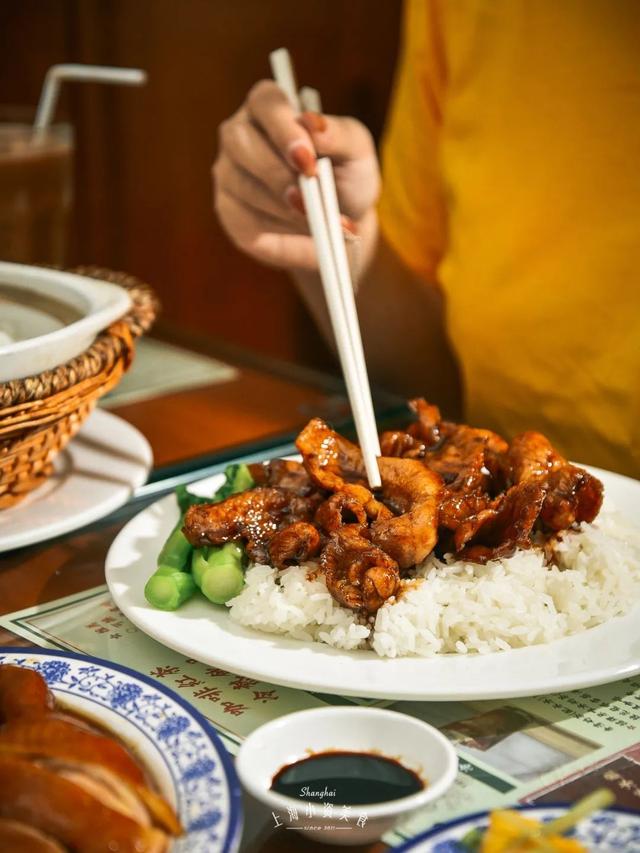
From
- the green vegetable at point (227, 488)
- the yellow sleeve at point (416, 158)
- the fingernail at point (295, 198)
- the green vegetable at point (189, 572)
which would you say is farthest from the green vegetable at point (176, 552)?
the yellow sleeve at point (416, 158)

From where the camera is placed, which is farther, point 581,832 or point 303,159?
point 303,159

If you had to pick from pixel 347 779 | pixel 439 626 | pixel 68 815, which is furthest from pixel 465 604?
pixel 68 815

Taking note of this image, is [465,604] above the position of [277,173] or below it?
below

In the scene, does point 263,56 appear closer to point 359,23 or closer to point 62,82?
point 359,23

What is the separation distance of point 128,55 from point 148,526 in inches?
→ 150

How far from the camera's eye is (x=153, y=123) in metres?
4.63

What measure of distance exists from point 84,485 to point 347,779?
76 centimetres

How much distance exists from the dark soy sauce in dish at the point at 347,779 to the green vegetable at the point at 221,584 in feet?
0.96

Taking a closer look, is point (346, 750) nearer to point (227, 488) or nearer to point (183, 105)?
point (227, 488)

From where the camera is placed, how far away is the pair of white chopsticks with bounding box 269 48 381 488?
1.24m

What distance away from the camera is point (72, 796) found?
0.66m

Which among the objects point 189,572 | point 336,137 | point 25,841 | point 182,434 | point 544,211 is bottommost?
point 182,434

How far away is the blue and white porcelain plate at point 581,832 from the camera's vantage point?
0.69m

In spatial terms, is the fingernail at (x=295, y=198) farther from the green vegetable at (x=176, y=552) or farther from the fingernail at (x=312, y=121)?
the green vegetable at (x=176, y=552)
